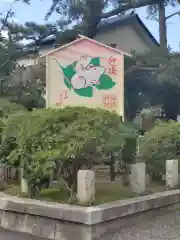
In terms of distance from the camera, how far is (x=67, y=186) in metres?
4.94

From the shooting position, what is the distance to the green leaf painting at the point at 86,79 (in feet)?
22.6

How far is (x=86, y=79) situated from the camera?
22.9ft

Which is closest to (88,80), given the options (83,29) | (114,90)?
(114,90)

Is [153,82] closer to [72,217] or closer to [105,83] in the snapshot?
[105,83]

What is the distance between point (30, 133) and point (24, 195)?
880 mm

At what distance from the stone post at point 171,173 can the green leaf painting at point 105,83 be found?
178 cm

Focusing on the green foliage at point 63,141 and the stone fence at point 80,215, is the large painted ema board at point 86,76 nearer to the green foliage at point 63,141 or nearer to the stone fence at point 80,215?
the green foliage at point 63,141

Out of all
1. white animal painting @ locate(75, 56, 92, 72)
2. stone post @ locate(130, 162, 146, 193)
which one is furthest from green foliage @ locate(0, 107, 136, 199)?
white animal painting @ locate(75, 56, 92, 72)

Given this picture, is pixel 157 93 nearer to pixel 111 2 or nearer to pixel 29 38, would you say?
pixel 111 2

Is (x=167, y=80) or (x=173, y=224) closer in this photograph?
(x=173, y=224)

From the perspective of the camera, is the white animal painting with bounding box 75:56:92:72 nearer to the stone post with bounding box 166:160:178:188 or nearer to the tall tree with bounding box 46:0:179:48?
the stone post with bounding box 166:160:178:188

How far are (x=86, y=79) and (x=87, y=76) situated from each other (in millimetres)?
58

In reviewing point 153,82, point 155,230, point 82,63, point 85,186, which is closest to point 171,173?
point 155,230

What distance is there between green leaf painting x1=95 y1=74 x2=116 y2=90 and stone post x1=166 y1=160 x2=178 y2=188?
5.83 ft
